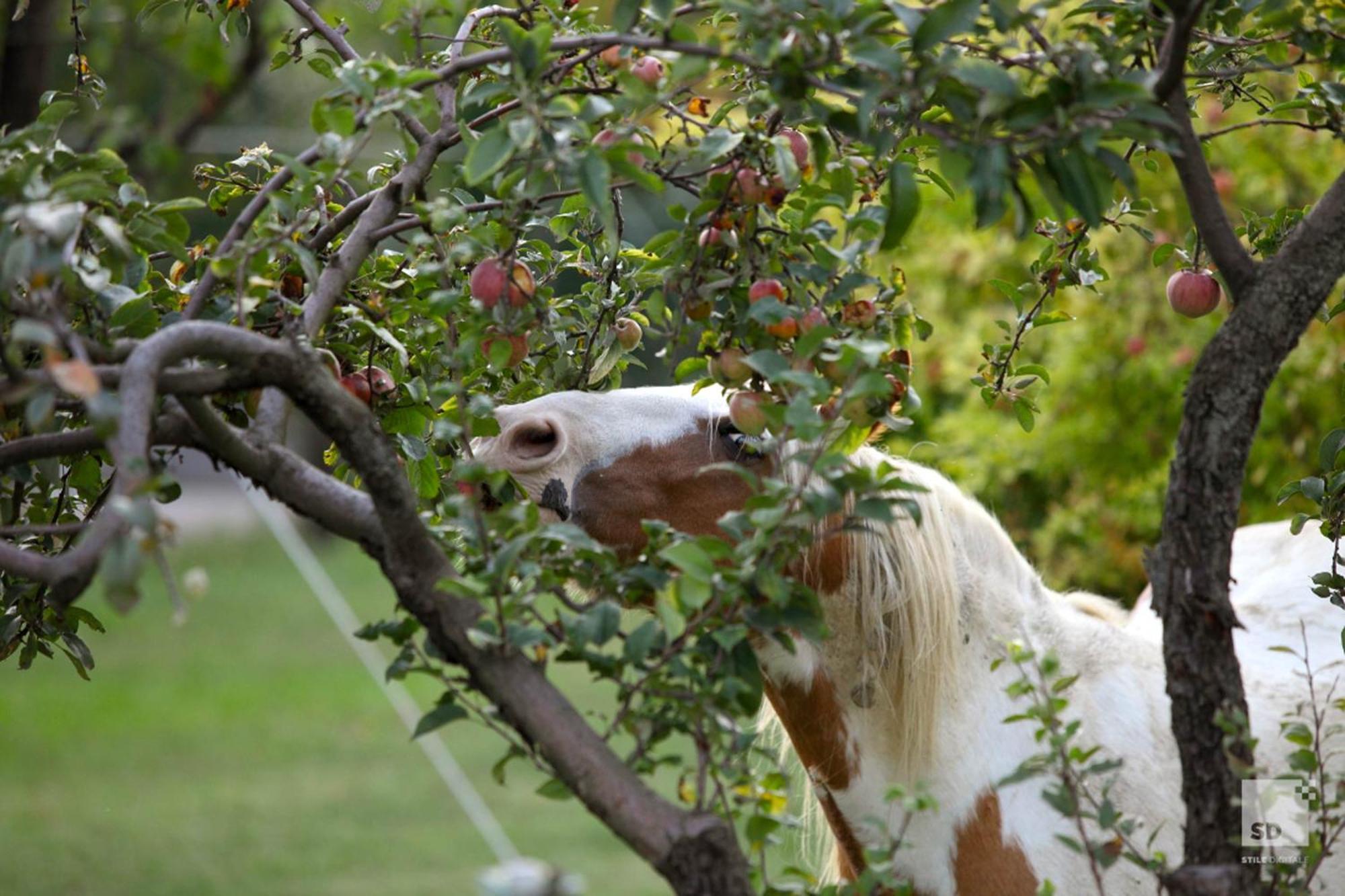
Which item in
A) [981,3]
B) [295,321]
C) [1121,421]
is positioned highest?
[1121,421]

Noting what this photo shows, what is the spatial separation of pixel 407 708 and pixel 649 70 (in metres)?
8.09

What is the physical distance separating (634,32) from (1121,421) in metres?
3.10

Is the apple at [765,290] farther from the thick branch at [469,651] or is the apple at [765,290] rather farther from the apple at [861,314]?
the thick branch at [469,651]

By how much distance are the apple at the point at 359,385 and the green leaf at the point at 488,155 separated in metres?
Answer: 0.45

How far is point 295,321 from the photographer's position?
1.32 meters

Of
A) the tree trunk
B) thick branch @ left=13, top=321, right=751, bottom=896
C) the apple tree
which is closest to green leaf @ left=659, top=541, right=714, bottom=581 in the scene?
the apple tree

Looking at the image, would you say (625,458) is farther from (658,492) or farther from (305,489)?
(305,489)

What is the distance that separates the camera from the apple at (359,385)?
5.31ft

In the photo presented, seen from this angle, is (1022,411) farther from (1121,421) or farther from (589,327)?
(1121,421)

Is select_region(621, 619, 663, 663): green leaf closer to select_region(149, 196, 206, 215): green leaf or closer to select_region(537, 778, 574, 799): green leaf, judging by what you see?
select_region(537, 778, 574, 799): green leaf

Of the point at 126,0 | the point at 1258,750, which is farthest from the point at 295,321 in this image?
the point at 126,0

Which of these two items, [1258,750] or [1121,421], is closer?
[1258,750]

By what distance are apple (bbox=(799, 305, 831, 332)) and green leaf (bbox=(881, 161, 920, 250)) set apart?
162mm

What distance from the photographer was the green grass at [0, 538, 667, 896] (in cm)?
607
